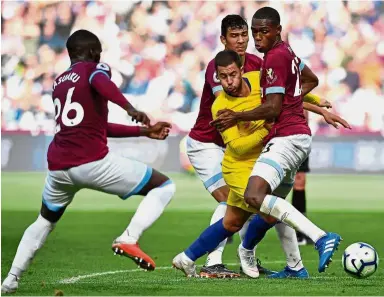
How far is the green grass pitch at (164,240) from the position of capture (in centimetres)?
702

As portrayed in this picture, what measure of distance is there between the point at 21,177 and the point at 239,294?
18.6 meters

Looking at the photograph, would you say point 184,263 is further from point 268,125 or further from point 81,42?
point 81,42

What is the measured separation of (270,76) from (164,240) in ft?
19.0

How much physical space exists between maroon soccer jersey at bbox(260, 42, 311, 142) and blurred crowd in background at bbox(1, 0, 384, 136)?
1899 cm

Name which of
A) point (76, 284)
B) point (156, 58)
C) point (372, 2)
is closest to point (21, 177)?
point (156, 58)

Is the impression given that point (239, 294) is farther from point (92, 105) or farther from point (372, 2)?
point (372, 2)

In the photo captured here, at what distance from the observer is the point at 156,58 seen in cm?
2747

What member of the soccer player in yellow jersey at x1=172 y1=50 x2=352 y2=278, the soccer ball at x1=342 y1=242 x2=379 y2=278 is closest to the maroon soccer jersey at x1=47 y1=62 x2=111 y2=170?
the soccer player in yellow jersey at x1=172 y1=50 x2=352 y2=278

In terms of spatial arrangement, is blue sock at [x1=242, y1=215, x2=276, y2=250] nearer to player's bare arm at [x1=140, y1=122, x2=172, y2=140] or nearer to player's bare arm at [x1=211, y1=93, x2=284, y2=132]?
player's bare arm at [x1=211, y1=93, x2=284, y2=132]

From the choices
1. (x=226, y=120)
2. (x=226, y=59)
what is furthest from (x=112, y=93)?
(x=226, y=59)

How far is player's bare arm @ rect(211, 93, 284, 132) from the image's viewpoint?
22.9 feet

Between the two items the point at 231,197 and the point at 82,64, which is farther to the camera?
the point at 231,197

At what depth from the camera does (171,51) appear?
27875 mm

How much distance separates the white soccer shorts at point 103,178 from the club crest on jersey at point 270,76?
1150mm
